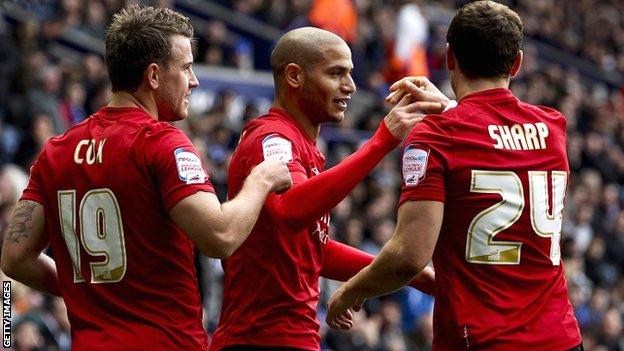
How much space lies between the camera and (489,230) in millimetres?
5438

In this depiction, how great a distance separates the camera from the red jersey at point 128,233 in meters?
5.34

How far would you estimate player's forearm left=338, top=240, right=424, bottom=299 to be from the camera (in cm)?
540

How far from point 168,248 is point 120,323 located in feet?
1.13

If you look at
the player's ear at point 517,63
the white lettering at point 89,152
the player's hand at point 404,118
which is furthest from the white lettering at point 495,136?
the white lettering at point 89,152

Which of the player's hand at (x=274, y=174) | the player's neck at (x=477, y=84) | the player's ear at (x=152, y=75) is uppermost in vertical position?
the player's ear at (x=152, y=75)

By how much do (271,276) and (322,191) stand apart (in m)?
0.51

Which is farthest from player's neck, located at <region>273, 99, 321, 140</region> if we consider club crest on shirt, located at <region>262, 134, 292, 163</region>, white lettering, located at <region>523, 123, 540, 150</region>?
white lettering, located at <region>523, 123, 540, 150</region>

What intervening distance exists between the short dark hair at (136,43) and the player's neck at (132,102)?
0.03 metres

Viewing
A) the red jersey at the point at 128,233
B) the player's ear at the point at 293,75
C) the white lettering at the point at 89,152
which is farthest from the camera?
the player's ear at the point at 293,75

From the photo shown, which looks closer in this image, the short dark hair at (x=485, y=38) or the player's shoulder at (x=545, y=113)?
the short dark hair at (x=485, y=38)

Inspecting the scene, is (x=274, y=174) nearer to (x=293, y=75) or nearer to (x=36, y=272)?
(x=293, y=75)

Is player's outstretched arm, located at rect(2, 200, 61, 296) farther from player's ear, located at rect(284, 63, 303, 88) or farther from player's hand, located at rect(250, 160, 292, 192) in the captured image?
player's ear, located at rect(284, 63, 303, 88)

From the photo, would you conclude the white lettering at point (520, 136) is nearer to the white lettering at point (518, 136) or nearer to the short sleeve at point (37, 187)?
the white lettering at point (518, 136)

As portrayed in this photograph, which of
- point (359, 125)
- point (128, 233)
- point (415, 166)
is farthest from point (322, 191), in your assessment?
point (359, 125)
